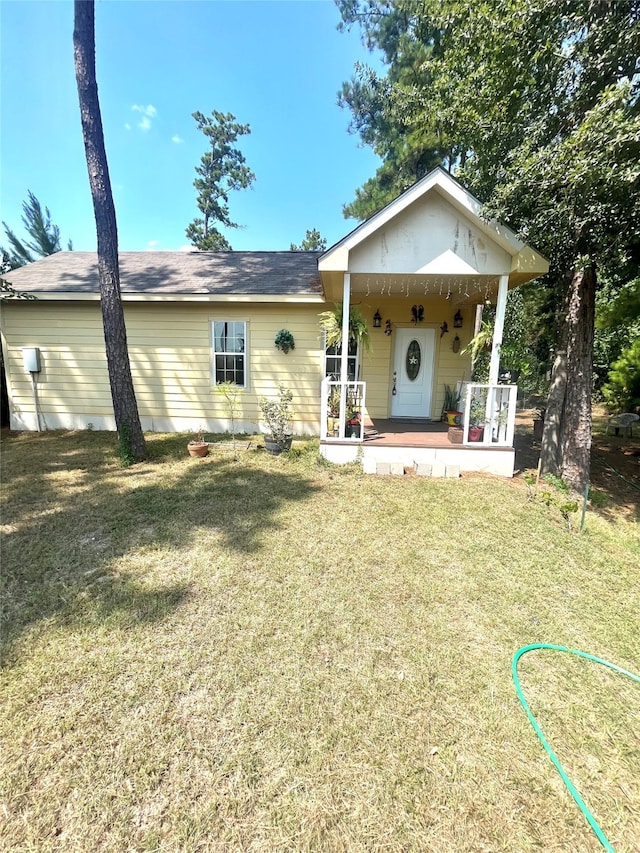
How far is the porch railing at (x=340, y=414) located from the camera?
19.9ft

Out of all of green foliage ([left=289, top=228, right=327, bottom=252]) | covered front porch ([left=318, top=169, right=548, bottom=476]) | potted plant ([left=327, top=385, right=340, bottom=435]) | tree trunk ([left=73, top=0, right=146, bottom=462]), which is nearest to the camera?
tree trunk ([left=73, top=0, right=146, bottom=462])

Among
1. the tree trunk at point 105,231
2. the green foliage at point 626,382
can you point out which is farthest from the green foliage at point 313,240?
the tree trunk at point 105,231

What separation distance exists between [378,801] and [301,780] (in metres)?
0.35

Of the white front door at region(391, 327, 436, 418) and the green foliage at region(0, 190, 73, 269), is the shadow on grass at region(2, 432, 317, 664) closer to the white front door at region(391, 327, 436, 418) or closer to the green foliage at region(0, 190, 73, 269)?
the white front door at region(391, 327, 436, 418)

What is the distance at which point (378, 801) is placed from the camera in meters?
1.58

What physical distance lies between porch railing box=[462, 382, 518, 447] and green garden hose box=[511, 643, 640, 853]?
3.79 m

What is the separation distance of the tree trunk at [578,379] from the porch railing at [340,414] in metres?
3.18

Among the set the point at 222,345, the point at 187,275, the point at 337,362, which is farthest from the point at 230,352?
the point at 337,362

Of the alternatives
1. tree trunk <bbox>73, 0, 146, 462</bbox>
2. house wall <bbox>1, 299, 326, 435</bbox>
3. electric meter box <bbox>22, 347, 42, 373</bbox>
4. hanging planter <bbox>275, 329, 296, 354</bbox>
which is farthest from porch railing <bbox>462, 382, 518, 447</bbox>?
electric meter box <bbox>22, 347, 42, 373</bbox>

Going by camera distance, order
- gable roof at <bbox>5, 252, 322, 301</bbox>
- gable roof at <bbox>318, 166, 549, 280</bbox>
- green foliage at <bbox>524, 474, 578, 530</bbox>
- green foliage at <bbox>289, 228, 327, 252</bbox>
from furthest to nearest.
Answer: green foliage at <bbox>289, 228, 327, 252</bbox>, gable roof at <bbox>5, 252, 322, 301</bbox>, gable roof at <bbox>318, 166, 549, 280</bbox>, green foliage at <bbox>524, 474, 578, 530</bbox>

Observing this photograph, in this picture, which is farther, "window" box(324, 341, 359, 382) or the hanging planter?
"window" box(324, 341, 359, 382)

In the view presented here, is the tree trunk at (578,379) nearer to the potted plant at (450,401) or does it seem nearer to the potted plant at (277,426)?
the potted plant at (450,401)

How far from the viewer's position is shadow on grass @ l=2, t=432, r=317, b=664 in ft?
9.30

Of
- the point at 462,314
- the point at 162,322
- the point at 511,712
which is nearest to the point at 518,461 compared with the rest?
the point at 462,314
